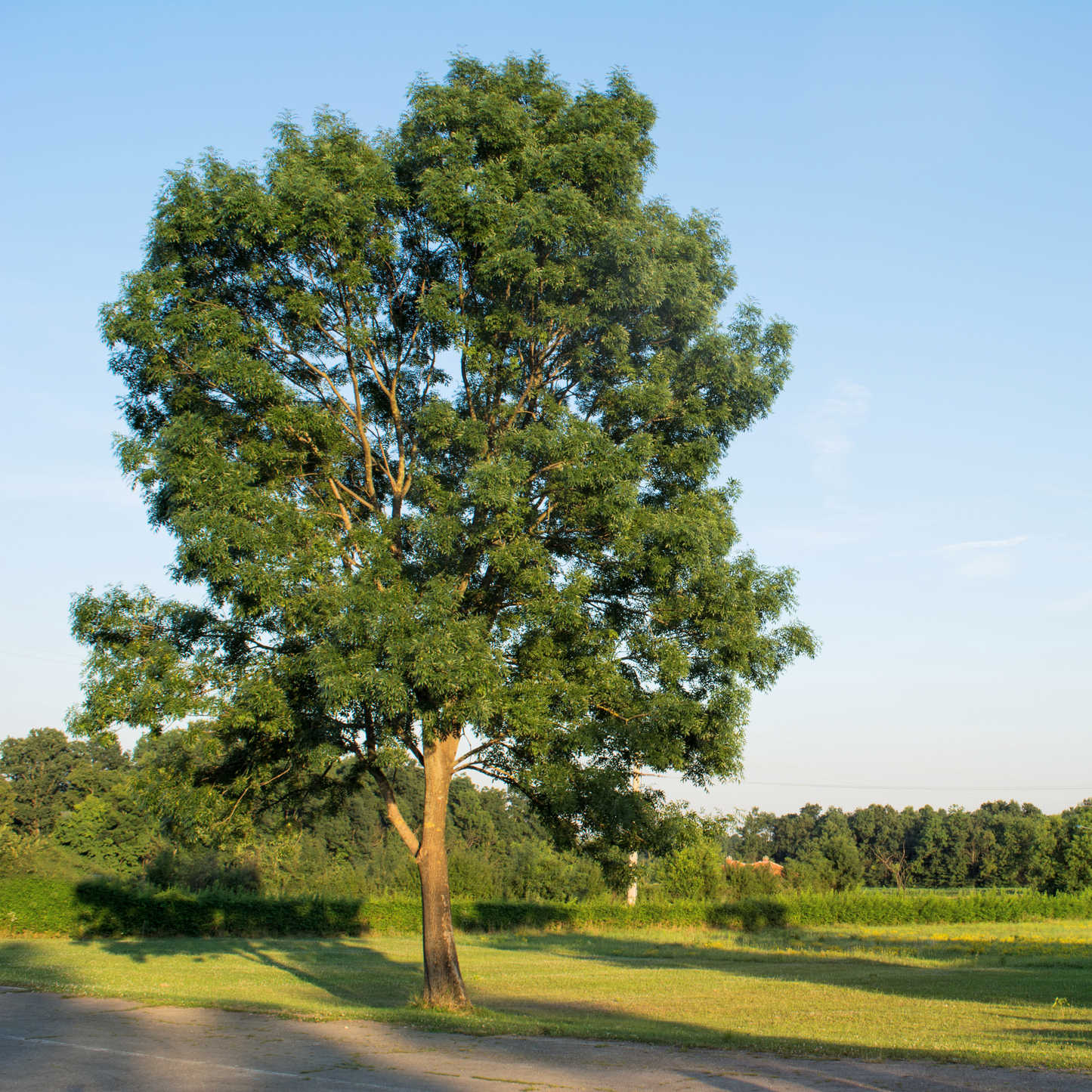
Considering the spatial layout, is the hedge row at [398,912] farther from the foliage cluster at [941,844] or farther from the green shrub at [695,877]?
the foliage cluster at [941,844]

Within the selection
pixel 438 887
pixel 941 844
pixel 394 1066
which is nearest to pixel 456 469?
pixel 438 887

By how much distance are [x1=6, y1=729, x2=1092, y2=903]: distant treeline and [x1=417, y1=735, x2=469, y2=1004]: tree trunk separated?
7.88ft

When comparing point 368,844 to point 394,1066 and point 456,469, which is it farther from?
point 394,1066

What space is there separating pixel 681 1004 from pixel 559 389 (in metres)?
11.3

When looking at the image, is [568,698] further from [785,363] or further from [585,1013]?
[785,363]

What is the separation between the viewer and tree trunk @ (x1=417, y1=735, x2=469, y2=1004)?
14.2 metres

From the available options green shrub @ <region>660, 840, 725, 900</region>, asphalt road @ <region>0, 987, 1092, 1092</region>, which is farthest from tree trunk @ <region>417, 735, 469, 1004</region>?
green shrub @ <region>660, 840, 725, 900</region>

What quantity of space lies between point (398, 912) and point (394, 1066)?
39.7 metres

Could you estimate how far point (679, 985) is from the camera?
71.7 feet

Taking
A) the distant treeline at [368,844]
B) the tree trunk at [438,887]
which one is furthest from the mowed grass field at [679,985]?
the distant treeline at [368,844]

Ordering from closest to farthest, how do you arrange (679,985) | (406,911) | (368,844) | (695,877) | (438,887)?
(438,887), (679,985), (406,911), (695,877), (368,844)

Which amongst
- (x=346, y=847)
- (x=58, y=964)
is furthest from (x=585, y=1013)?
(x=346, y=847)

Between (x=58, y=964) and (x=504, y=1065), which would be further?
(x=58, y=964)

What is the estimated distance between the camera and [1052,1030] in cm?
1251
